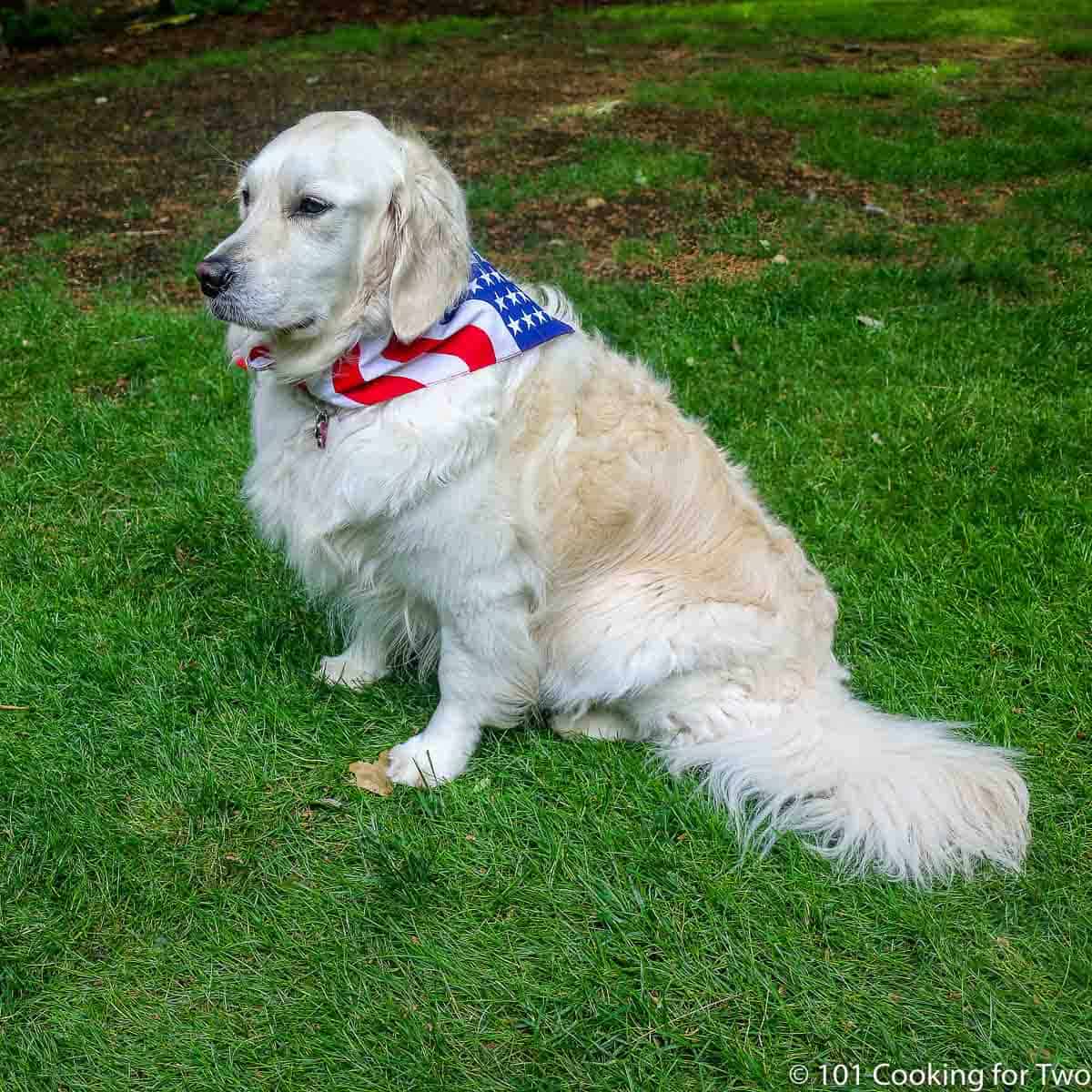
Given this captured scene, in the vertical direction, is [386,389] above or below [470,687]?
above

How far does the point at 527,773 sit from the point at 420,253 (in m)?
1.40

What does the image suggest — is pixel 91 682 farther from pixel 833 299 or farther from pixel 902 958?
pixel 833 299

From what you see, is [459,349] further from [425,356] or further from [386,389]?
[386,389]

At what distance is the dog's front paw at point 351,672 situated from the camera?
3.15 meters

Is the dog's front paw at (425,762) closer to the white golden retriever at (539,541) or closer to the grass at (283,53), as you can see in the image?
the white golden retriever at (539,541)

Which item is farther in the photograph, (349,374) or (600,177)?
(600,177)

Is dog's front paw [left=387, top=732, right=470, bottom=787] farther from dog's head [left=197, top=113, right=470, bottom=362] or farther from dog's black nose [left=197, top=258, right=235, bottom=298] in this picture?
dog's black nose [left=197, top=258, right=235, bottom=298]

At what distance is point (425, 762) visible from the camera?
2.84m

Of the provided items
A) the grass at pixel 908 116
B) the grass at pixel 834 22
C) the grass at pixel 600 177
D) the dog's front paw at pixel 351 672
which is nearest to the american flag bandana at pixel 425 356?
the dog's front paw at pixel 351 672

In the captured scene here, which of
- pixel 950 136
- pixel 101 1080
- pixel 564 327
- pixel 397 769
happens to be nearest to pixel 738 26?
pixel 950 136

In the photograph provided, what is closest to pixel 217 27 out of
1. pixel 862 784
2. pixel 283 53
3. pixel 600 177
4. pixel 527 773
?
pixel 283 53

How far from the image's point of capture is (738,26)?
11695 millimetres

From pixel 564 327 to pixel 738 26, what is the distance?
10544 mm

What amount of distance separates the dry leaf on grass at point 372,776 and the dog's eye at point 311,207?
1.43 m
